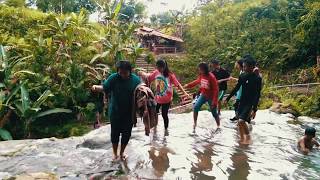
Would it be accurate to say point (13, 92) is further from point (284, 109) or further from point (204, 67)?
point (284, 109)

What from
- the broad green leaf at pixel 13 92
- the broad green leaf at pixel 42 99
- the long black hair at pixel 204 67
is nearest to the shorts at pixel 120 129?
the long black hair at pixel 204 67

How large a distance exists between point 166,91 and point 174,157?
5.22 ft

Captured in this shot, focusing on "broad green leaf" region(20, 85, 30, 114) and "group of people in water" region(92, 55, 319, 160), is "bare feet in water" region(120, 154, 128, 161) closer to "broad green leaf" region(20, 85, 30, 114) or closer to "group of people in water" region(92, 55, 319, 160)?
"group of people in water" region(92, 55, 319, 160)

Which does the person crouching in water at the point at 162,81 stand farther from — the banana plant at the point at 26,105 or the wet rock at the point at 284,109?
the wet rock at the point at 284,109

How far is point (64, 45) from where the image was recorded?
16.9 meters

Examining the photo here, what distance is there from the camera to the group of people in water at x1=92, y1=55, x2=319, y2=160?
5.16 meters

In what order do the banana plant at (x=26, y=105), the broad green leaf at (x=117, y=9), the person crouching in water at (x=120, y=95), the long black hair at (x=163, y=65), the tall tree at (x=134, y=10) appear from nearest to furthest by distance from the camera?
the person crouching in water at (x=120, y=95), the long black hair at (x=163, y=65), the banana plant at (x=26, y=105), the broad green leaf at (x=117, y=9), the tall tree at (x=134, y=10)

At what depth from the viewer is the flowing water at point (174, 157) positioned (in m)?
5.24

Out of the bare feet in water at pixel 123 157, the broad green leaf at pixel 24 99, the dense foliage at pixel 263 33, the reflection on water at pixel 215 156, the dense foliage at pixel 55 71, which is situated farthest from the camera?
the dense foliage at pixel 263 33

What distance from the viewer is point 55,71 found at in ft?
53.1

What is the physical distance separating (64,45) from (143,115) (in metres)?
12.6

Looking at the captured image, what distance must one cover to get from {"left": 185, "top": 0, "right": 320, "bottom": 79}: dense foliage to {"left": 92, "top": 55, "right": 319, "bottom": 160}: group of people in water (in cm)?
1672

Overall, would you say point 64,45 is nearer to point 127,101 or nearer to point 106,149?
point 106,149

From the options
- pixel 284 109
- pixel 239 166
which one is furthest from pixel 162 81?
pixel 284 109
